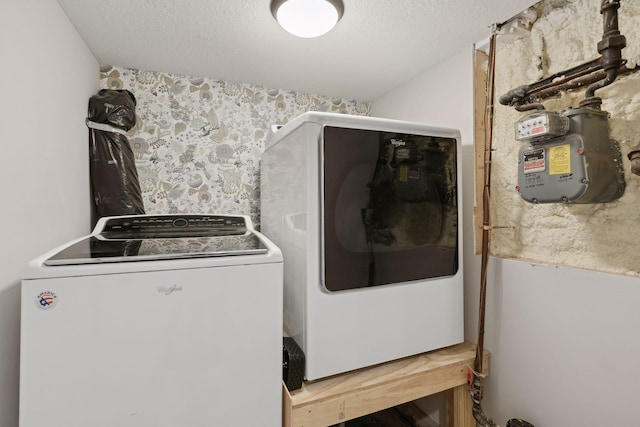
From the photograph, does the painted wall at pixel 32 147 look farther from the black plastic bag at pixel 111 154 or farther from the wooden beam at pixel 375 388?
the wooden beam at pixel 375 388

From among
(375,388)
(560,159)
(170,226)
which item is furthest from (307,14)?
(375,388)

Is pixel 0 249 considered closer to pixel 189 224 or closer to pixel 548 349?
pixel 189 224

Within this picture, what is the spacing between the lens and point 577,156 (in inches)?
44.3

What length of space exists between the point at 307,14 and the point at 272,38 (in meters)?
0.40

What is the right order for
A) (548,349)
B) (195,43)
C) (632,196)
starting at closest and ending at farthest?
(632,196), (548,349), (195,43)

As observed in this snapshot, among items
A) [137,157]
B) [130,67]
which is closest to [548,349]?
[137,157]

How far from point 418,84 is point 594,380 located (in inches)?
73.7

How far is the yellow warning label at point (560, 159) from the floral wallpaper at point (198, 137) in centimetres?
179

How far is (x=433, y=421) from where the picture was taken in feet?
6.44

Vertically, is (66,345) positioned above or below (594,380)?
above

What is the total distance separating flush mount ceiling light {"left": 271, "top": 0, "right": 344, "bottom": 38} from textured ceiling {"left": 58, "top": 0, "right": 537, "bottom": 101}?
0.09m

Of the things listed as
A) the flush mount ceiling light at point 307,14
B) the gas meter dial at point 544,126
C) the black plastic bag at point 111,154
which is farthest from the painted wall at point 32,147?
the gas meter dial at point 544,126

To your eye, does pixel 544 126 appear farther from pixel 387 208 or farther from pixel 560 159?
pixel 387 208

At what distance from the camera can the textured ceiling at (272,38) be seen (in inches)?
56.2
